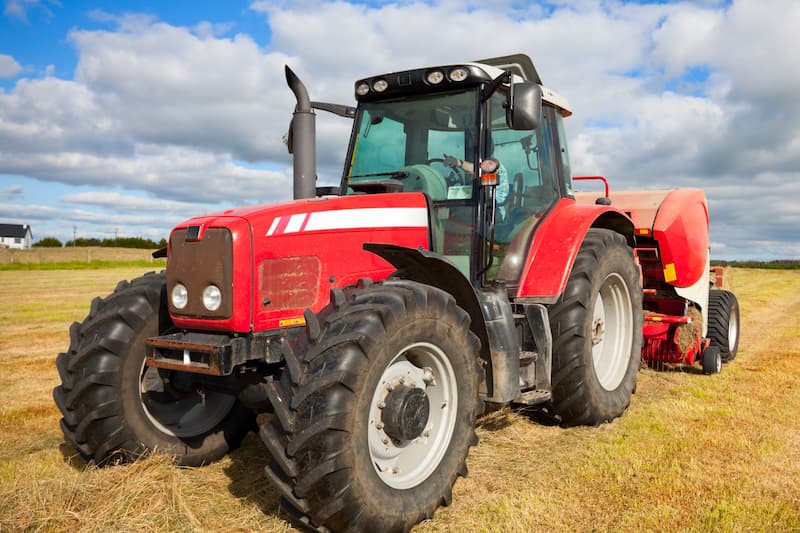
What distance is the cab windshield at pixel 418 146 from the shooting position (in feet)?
14.6

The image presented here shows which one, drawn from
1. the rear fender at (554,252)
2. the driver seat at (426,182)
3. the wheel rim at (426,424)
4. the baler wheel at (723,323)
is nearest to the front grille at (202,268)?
the wheel rim at (426,424)

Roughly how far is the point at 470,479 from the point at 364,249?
150 centimetres

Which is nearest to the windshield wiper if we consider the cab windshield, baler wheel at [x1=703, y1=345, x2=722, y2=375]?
the cab windshield

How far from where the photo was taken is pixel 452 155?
14.8 ft

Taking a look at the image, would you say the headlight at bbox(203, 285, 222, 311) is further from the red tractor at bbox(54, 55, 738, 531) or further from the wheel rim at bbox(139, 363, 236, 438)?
the wheel rim at bbox(139, 363, 236, 438)

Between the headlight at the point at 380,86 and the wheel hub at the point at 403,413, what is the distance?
7.31ft

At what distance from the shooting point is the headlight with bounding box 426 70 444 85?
4.43 m

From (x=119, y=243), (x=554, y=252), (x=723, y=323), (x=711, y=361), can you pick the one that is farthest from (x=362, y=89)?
(x=119, y=243)

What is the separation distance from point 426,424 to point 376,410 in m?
0.36

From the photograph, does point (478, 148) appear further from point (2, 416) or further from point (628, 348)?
point (2, 416)

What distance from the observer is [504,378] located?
3.98m

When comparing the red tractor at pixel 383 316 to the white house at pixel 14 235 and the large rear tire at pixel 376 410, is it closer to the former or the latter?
the large rear tire at pixel 376 410

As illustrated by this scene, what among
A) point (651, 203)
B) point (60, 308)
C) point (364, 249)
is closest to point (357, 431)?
point (364, 249)

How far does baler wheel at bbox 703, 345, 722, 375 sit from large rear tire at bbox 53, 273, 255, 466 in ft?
17.1
